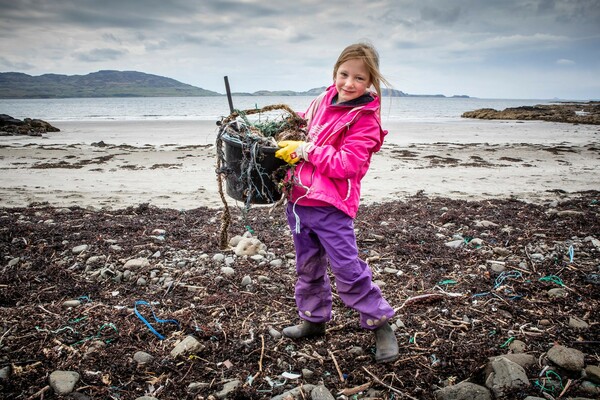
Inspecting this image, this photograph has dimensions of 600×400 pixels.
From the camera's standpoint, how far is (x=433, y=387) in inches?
98.3

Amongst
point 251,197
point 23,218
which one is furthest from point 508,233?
point 23,218

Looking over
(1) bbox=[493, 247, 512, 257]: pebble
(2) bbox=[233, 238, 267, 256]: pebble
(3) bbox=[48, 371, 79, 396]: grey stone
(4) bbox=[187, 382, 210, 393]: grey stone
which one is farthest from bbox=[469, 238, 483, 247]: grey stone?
(3) bbox=[48, 371, 79, 396]: grey stone

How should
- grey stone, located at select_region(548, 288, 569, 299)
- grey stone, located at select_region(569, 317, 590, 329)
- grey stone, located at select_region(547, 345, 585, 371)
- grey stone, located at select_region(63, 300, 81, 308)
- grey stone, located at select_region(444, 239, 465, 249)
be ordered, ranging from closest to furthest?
1. grey stone, located at select_region(547, 345, 585, 371)
2. grey stone, located at select_region(569, 317, 590, 329)
3. grey stone, located at select_region(63, 300, 81, 308)
4. grey stone, located at select_region(548, 288, 569, 299)
5. grey stone, located at select_region(444, 239, 465, 249)

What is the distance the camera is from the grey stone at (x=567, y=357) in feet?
8.37

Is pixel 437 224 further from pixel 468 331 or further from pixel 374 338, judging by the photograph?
pixel 374 338

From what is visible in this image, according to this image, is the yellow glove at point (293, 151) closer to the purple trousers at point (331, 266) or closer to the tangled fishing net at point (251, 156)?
the tangled fishing net at point (251, 156)

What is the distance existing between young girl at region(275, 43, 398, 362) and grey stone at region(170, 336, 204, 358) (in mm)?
1009

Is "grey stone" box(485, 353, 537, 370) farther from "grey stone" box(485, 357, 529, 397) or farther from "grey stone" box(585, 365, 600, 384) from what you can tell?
"grey stone" box(585, 365, 600, 384)

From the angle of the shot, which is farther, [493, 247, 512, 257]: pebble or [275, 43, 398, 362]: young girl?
[493, 247, 512, 257]: pebble

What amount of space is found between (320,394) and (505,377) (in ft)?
4.04

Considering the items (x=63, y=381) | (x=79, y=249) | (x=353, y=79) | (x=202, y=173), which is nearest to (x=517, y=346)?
(x=353, y=79)

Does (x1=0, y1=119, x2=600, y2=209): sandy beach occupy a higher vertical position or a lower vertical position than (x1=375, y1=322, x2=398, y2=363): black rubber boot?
higher

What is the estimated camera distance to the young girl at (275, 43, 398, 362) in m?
2.45

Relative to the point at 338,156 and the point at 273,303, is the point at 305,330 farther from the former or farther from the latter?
the point at 338,156
